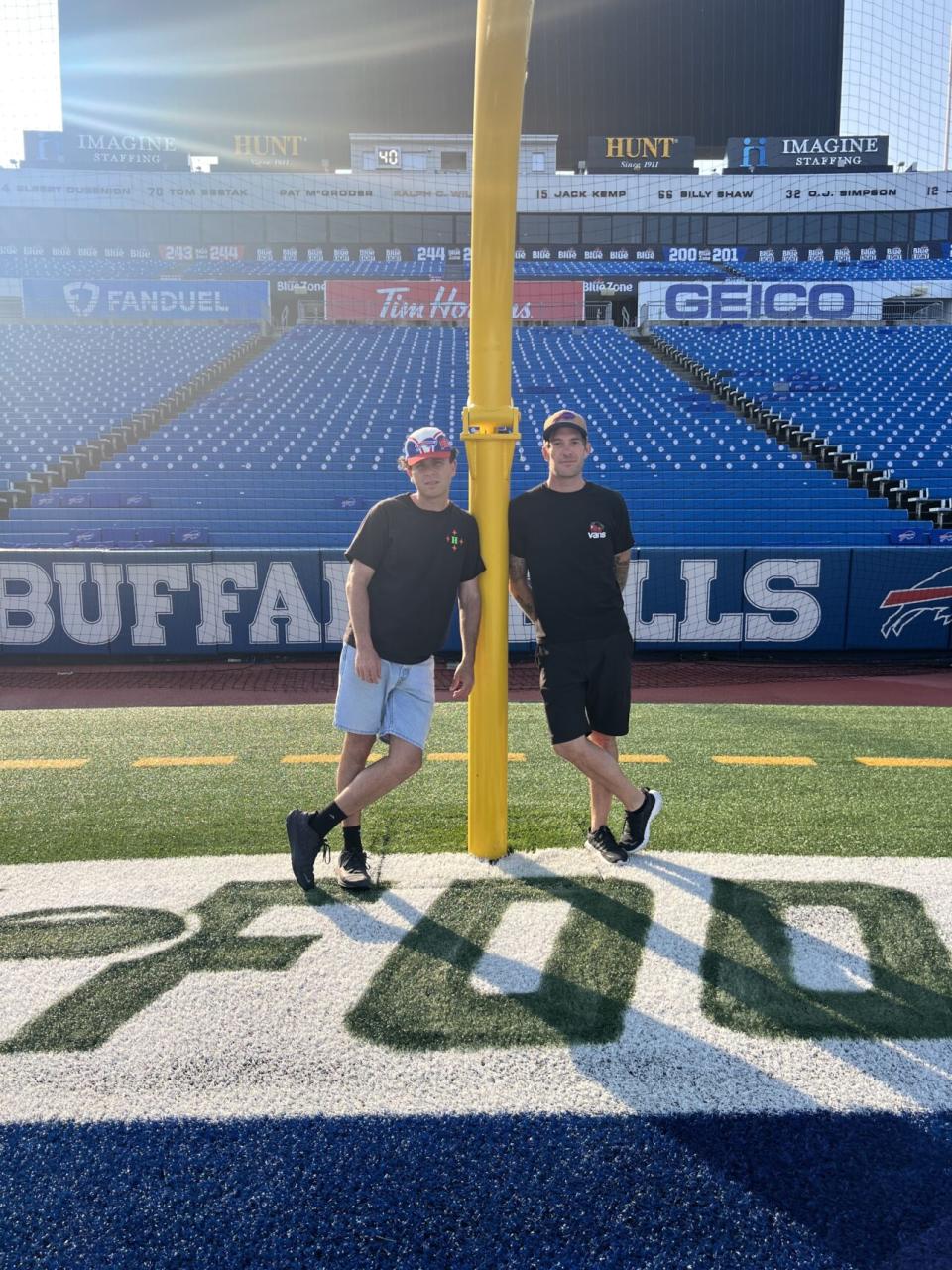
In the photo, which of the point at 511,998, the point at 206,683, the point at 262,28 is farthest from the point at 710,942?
the point at 262,28

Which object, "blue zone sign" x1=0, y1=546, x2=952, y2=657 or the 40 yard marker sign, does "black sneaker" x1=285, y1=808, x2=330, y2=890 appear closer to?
the 40 yard marker sign

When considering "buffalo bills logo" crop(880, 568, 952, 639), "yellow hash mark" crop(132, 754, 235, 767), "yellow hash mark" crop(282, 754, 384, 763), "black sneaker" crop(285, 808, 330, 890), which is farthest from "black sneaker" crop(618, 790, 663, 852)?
"buffalo bills logo" crop(880, 568, 952, 639)

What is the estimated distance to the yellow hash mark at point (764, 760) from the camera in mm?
5398

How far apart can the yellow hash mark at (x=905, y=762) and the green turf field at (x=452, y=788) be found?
0.26 feet

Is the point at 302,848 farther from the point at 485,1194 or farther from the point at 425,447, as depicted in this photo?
the point at 485,1194

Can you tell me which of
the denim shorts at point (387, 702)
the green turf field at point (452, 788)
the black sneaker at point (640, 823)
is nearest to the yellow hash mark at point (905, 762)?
the green turf field at point (452, 788)

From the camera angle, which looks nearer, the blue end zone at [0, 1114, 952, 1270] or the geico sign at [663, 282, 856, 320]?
the blue end zone at [0, 1114, 952, 1270]

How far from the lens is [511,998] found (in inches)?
107

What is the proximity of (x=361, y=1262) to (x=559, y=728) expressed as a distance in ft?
7.22

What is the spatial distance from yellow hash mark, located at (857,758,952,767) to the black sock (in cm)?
346

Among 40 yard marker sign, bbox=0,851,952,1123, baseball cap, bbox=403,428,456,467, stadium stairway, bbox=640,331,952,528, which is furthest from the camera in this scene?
stadium stairway, bbox=640,331,952,528

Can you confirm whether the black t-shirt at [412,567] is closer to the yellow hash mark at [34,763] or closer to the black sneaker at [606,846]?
the black sneaker at [606,846]

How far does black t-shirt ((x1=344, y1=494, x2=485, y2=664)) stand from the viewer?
3471 millimetres

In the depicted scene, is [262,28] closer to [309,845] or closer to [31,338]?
[31,338]
